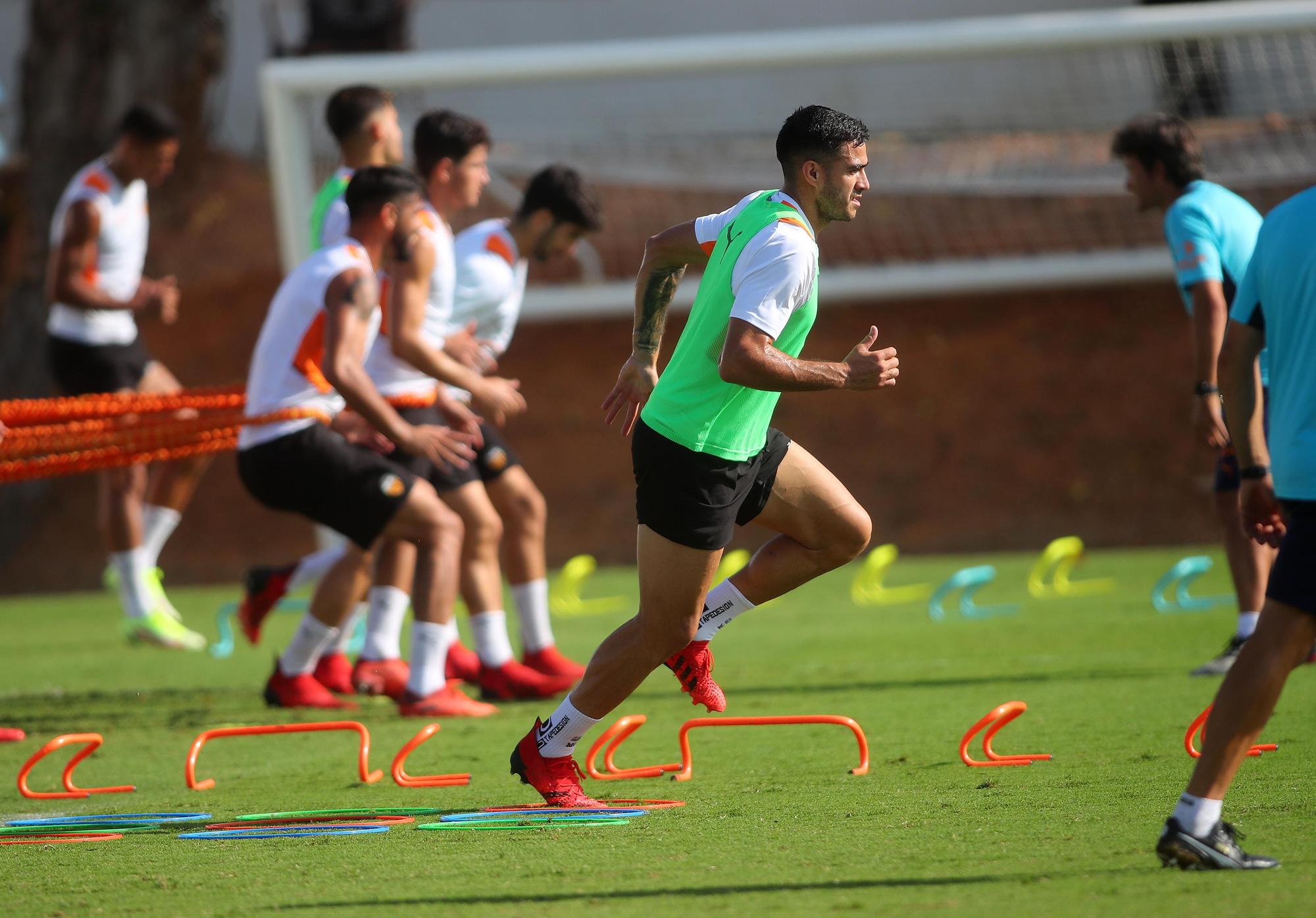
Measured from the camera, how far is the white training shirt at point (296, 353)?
6.71 metres

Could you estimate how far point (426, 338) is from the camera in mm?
7004

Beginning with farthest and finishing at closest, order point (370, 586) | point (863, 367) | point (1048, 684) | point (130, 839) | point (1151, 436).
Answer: point (1151, 436) < point (370, 586) < point (1048, 684) < point (130, 839) < point (863, 367)

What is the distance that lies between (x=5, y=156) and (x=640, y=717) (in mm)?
17166

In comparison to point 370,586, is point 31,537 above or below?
below

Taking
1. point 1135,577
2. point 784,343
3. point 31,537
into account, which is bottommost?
point 31,537

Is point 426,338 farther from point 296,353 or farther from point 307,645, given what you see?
point 307,645

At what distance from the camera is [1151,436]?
1547 cm

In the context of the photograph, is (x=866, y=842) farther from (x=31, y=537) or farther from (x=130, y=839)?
(x=31, y=537)

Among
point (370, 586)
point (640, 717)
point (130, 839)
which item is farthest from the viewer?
point (370, 586)

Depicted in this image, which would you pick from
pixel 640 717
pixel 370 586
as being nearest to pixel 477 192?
pixel 370 586

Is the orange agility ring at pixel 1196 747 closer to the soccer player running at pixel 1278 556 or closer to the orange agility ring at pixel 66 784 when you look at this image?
the soccer player running at pixel 1278 556

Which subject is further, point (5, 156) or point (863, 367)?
point (5, 156)

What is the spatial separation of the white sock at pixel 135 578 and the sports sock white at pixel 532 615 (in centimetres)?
316

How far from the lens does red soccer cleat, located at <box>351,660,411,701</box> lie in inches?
285
